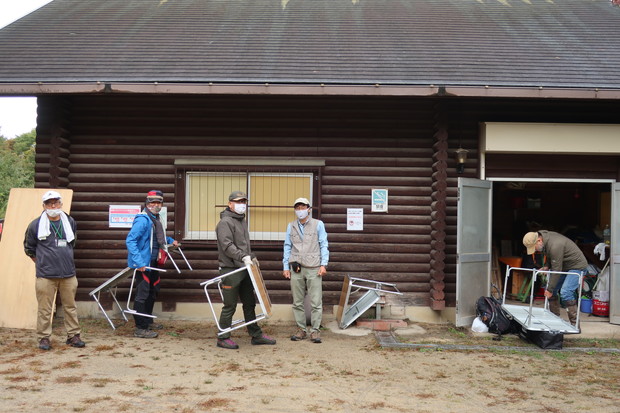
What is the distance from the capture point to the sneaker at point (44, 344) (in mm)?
6082

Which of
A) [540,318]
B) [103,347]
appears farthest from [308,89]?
[540,318]

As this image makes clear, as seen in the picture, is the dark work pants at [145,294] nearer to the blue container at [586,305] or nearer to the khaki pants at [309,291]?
the khaki pants at [309,291]

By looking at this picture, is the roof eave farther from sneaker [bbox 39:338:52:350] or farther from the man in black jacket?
sneaker [bbox 39:338:52:350]

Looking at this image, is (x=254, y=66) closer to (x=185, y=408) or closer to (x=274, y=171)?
(x=274, y=171)

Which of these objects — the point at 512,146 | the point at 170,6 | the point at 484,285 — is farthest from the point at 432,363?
the point at 170,6

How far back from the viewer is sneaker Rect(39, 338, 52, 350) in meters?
6.08

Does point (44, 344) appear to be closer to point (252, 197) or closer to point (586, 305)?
point (252, 197)

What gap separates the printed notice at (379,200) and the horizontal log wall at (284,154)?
0.11 meters

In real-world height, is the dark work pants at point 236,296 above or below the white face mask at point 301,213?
below

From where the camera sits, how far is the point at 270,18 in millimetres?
9992

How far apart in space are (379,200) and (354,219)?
1.59 ft

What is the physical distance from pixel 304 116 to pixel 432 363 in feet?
13.4

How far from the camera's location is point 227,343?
20.9ft

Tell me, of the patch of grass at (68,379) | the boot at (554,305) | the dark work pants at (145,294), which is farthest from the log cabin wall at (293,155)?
the patch of grass at (68,379)
